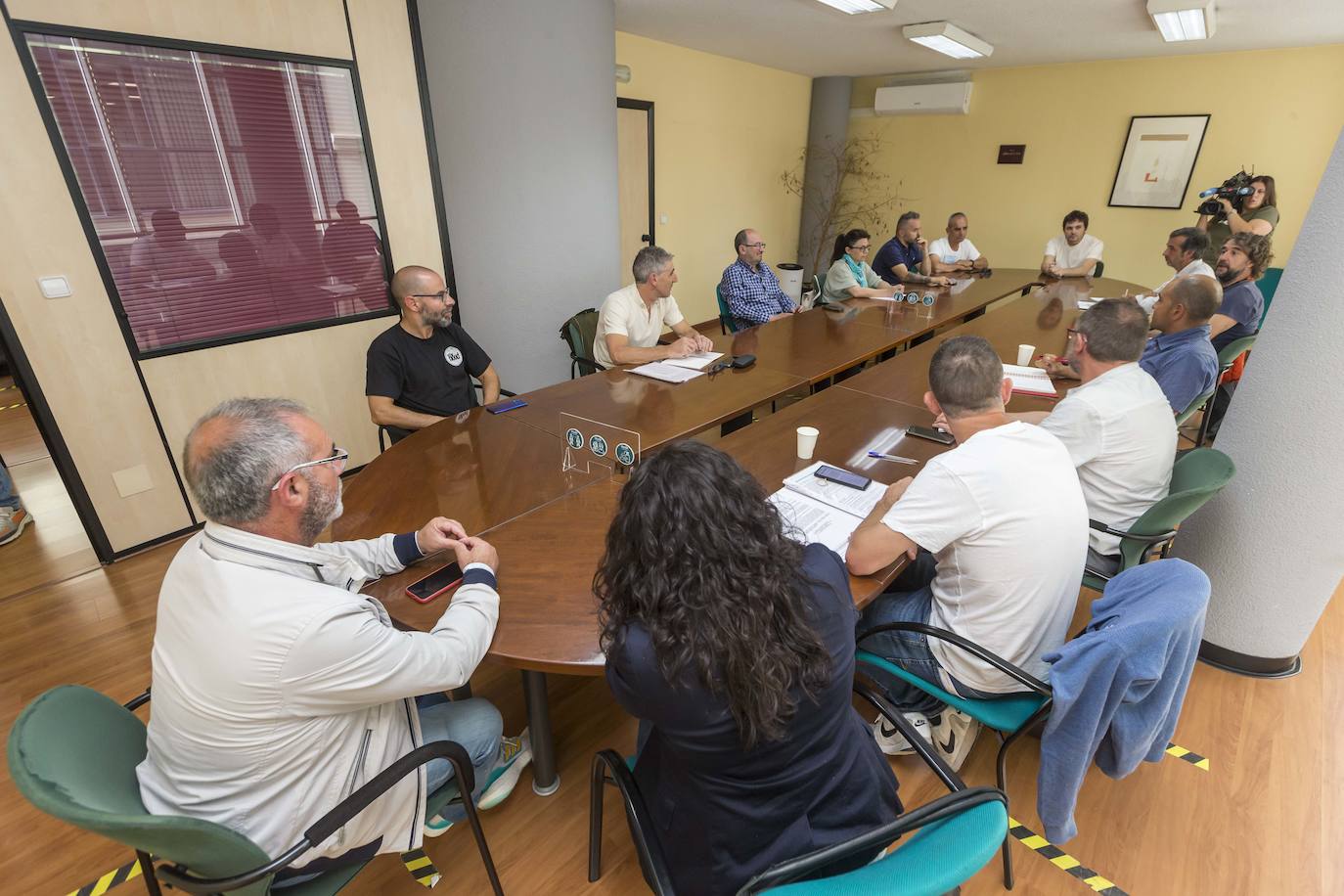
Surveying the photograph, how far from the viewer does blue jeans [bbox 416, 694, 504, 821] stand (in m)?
1.43

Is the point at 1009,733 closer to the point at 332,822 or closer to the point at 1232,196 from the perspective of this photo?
the point at 332,822

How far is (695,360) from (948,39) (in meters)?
4.20

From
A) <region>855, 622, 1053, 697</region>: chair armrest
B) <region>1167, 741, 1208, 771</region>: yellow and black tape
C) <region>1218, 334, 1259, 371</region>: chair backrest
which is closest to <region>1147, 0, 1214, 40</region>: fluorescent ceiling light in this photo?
<region>1218, 334, 1259, 371</region>: chair backrest

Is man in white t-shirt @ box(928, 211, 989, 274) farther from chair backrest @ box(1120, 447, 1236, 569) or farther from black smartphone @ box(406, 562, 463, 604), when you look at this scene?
black smartphone @ box(406, 562, 463, 604)

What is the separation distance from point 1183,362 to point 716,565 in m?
2.79

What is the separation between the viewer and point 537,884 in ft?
5.09

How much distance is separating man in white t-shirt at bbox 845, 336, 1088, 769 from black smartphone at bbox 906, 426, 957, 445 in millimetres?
637

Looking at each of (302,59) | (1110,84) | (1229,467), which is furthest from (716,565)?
(1110,84)

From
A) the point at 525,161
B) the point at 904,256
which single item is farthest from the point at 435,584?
the point at 904,256

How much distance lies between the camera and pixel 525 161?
3.91 m

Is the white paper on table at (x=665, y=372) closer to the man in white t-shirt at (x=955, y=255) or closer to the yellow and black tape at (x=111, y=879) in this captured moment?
the yellow and black tape at (x=111, y=879)

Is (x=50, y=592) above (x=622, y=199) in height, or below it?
below

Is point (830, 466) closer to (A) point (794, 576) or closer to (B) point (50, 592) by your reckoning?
(A) point (794, 576)

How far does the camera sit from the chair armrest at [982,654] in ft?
4.43
